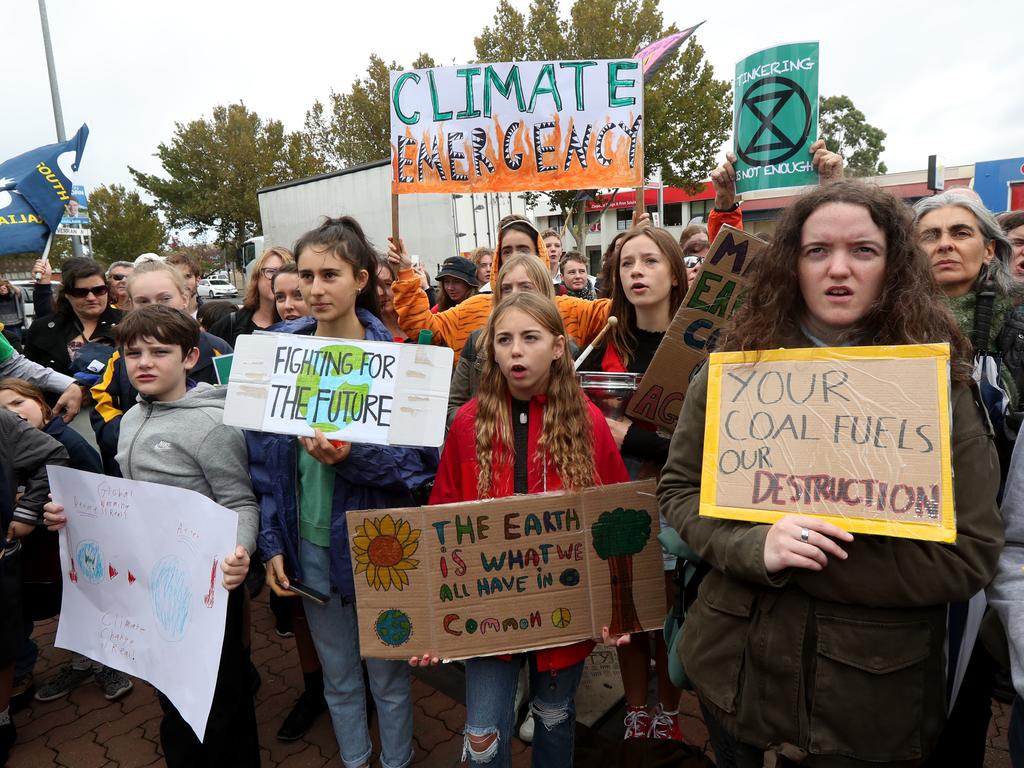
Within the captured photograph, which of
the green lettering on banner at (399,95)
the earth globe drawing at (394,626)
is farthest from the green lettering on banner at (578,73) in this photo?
the earth globe drawing at (394,626)

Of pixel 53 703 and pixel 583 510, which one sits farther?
pixel 53 703

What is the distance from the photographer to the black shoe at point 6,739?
2855 millimetres

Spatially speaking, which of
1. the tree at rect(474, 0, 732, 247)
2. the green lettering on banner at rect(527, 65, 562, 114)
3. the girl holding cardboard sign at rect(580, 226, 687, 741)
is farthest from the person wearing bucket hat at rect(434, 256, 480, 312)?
the tree at rect(474, 0, 732, 247)

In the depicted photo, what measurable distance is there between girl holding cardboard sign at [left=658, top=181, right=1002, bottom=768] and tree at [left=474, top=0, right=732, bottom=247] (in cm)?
2001

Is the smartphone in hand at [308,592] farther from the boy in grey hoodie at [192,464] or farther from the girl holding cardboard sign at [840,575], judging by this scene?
the girl holding cardboard sign at [840,575]

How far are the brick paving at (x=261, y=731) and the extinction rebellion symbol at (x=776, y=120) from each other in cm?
269

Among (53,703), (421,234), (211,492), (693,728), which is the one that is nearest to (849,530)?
(693,728)

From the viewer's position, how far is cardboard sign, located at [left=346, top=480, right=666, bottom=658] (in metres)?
2.11

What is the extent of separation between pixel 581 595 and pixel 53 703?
123 inches

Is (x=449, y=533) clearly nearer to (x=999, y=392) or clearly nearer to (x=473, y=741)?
(x=473, y=741)

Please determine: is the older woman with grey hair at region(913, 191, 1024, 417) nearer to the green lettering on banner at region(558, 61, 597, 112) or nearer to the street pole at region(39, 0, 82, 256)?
the green lettering on banner at region(558, 61, 597, 112)

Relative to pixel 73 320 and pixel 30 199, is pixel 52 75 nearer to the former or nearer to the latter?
pixel 30 199

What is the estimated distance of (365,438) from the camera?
213 centimetres

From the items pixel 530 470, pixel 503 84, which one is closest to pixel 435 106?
pixel 503 84
